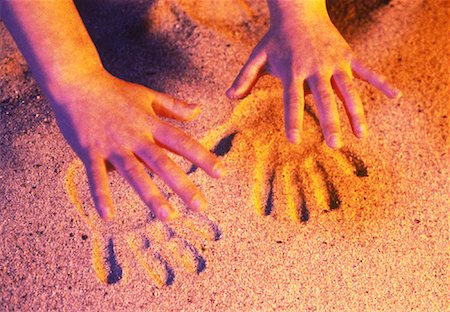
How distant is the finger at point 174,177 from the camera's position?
1.19m

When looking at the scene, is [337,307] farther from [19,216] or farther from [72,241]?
[19,216]

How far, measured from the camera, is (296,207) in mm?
1416

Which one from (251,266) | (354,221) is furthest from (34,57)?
(354,221)

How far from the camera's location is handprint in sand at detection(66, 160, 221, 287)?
137 centimetres

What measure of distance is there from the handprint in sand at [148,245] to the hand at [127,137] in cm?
22

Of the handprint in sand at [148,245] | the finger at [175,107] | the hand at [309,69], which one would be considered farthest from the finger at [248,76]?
the handprint in sand at [148,245]

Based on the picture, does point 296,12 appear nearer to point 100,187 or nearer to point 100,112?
point 100,112

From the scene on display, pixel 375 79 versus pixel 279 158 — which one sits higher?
pixel 375 79

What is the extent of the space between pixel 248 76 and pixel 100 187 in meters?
0.47

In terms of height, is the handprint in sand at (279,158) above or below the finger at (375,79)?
below

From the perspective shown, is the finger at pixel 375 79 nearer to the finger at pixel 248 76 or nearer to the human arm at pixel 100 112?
the finger at pixel 248 76

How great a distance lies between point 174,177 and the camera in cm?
120

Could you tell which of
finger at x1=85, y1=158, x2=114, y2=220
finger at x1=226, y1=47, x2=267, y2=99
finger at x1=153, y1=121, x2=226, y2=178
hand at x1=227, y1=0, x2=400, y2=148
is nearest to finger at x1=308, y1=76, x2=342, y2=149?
hand at x1=227, y1=0, x2=400, y2=148

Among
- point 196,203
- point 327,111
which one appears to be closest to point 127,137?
point 196,203
